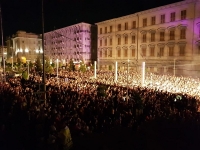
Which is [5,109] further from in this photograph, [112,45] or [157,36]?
[112,45]

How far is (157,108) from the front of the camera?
10586 mm

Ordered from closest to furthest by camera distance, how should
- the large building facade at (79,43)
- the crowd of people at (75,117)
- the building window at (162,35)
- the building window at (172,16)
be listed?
the crowd of people at (75,117), the building window at (172,16), the building window at (162,35), the large building facade at (79,43)

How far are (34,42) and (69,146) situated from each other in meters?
80.7

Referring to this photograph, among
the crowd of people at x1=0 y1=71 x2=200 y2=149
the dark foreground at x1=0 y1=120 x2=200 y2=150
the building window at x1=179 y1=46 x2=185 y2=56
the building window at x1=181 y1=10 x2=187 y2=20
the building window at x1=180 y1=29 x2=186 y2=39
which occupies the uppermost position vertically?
the building window at x1=181 y1=10 x2=187 y2=20

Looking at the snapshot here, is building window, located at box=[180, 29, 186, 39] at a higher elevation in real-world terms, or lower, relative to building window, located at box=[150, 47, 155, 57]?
higher

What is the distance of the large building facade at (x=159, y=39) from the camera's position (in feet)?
111

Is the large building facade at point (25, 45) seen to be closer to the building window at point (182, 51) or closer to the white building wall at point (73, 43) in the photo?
the white building wall at point (73, 43)

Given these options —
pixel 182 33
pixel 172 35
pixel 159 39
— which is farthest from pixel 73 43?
pixel 182 33

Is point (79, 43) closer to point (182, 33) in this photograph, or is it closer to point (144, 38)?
point (144, 38)

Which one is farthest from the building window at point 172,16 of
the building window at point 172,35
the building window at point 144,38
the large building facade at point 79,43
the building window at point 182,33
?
the large building facade at point 79,43

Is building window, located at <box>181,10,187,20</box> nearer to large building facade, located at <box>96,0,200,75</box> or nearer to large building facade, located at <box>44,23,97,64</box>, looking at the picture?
large building facade, located at <box>96,0,200,75</box>

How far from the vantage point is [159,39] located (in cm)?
3900

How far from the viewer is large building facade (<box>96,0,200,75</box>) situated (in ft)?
111

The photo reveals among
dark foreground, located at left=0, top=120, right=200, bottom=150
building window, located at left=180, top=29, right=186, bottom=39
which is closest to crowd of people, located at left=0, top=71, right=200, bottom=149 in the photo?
dark foreground, located at left=0, top=120, right=200, bottom=150
